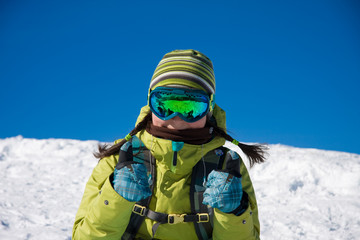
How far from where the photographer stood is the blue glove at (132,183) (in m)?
1.93

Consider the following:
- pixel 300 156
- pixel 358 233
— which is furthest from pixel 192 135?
pixel 300 156

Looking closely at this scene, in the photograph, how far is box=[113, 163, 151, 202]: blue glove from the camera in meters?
1.93

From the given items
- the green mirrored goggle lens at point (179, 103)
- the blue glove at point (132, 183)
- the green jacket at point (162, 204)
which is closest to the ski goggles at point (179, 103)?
the green mirrored goggle lens at point (179, 103)

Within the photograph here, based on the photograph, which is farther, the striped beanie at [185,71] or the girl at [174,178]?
the striped beanie at [185,71]

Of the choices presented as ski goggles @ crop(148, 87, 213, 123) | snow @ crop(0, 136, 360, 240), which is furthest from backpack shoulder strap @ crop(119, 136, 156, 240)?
snow @ crop(0, 136, 360, 240)

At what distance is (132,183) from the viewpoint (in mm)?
1938

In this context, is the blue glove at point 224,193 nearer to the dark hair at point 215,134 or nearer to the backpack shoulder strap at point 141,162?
the backpack shoulder strap at point 141,162

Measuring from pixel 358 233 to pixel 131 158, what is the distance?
15.7 feet

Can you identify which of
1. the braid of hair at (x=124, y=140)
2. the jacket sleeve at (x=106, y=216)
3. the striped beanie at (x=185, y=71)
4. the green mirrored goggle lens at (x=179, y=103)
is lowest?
the jacket sleeve at (x=106, y=216)

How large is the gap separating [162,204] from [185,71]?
970mm

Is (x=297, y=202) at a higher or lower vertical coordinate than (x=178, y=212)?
higher

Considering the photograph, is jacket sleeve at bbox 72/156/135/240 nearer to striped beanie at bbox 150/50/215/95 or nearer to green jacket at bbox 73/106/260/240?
green jacket at bbox 73/106/260/240

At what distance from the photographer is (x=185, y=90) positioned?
2.27m

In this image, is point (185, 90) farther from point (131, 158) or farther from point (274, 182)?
point (274, 182)
